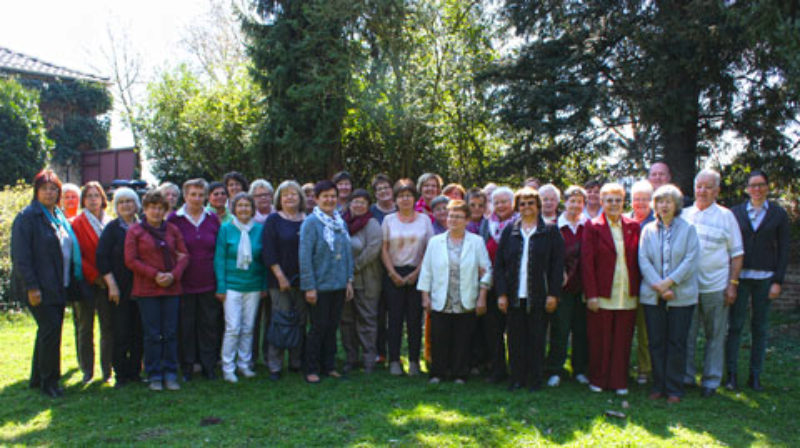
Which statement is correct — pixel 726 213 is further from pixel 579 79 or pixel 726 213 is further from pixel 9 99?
pixel 9 99

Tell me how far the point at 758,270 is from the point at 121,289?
19.8 ft

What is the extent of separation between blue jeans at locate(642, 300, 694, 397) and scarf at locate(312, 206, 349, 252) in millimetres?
2974

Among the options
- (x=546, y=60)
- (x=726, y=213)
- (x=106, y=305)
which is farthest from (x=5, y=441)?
(x=546, y=60)

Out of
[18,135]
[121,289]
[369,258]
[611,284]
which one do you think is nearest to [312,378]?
[369,258]

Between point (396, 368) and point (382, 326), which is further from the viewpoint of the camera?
point (382, 326)

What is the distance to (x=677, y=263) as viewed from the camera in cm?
520

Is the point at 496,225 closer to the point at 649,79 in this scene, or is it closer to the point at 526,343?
the point at 526,343

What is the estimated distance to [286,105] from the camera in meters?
13.6

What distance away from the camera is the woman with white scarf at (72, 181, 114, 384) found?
572 centimetres

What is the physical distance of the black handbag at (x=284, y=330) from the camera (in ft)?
18.9

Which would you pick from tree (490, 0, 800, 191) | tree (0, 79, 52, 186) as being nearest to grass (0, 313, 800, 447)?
tree (490, 0, 800, 191)

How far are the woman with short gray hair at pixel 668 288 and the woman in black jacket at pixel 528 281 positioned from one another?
2.62 ft

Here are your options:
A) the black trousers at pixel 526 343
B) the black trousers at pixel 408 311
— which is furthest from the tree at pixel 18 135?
the black trousers at pixel 526 343

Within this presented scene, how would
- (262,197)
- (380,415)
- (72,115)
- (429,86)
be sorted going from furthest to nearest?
1. (72,115)
2. (429,86)
3. (262,197)
4. (380,415)
